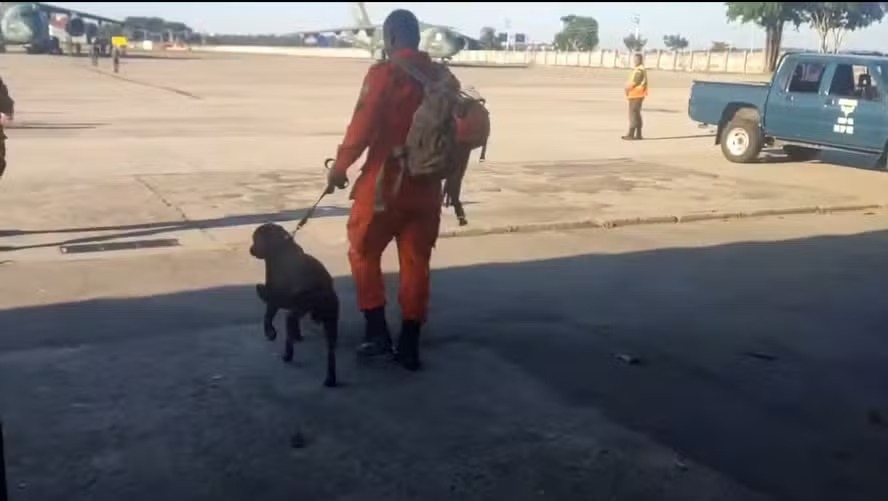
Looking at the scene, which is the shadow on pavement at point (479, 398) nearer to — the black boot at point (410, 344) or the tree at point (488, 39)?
the black boot at point (410, 344)

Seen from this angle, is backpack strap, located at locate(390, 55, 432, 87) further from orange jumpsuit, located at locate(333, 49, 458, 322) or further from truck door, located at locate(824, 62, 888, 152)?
truck door, located at locate(824, 62, 888, 152)

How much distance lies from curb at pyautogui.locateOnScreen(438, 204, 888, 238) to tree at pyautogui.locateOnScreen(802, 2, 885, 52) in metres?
21.3

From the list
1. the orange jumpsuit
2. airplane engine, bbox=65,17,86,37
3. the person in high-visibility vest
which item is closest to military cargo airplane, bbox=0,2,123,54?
airplane engine, bbox=65,17,86,37

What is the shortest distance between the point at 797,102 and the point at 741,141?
1357 millimetres

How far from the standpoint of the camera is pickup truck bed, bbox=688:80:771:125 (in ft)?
56.6

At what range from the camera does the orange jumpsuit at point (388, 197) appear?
560 cm

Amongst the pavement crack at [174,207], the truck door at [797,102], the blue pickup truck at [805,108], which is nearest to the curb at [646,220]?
the pavement crack at [174,207]

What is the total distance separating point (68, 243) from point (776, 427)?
6.80 m

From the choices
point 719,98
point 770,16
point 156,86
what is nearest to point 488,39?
point 770,16

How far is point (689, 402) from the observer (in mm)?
5375

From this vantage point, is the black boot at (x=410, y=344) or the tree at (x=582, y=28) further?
the tree at (x=582, y=28)

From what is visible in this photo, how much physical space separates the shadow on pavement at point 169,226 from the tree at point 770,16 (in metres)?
47.6

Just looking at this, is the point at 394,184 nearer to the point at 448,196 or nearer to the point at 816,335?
the point at 448,196

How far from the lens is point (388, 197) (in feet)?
18.4
